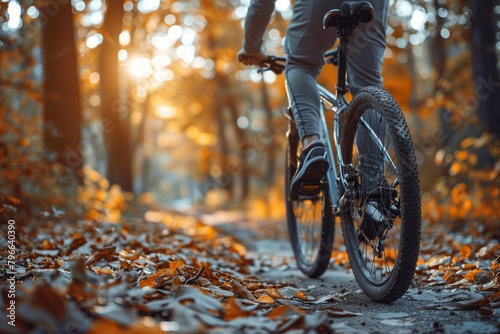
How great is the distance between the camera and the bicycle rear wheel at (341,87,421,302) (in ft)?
7.12

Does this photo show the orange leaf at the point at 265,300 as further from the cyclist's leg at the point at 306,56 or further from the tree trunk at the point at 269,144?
the tree trunk at the point at 269,144

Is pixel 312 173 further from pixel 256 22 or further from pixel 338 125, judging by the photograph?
pixel 256 22

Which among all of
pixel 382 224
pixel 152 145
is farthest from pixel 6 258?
pixel 152 145

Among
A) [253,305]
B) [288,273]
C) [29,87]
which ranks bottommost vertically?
[288,273]

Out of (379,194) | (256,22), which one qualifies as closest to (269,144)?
(256,22)

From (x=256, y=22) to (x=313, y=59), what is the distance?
47 cm

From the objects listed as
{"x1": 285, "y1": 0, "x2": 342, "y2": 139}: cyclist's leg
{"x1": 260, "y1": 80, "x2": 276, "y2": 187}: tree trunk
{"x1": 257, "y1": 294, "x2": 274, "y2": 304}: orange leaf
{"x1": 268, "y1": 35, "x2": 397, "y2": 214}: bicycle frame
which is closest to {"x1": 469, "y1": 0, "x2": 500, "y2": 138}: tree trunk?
{"x1": 268, "y1": 35, "x2": 397, "y2": 214}: bicycle frame

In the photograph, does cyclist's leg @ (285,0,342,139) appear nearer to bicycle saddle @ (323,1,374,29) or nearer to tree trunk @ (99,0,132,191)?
bicycle saddle @ (323,1,374,29)

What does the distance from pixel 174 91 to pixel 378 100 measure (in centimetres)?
1860

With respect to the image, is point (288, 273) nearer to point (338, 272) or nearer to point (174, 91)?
point (338, 272)

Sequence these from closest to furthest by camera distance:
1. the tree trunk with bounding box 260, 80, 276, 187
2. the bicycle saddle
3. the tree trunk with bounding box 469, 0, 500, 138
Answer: the bicycle saddle < the tree trunk with bounding box 469, 0, 500, 138 < the tree trunk with bounding box 260, 80, 276, 187

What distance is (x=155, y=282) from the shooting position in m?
2.14

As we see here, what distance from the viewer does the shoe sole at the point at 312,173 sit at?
2707 millimetres

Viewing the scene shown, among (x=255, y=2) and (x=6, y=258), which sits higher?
(x=255, y=2)
